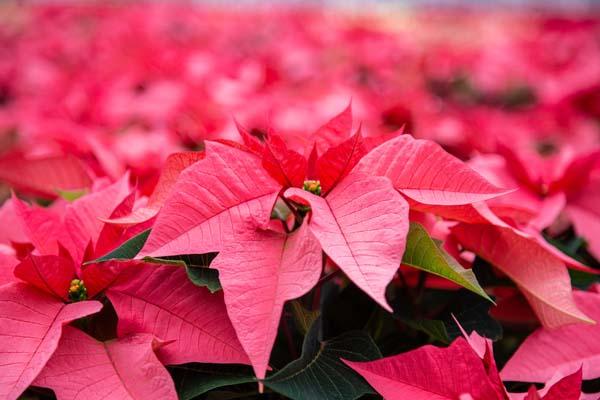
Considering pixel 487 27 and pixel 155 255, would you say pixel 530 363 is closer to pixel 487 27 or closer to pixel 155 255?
pixel 155 255

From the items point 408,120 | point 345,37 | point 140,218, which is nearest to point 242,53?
point 345,37

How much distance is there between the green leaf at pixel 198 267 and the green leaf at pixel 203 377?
0.08 m

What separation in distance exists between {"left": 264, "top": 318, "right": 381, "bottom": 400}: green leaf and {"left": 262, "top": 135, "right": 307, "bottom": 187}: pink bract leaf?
5.2 inches

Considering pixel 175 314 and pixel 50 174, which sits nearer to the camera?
pixel 175 314

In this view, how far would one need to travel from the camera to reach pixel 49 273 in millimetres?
614

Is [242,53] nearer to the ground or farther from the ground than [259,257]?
nearer to the ground

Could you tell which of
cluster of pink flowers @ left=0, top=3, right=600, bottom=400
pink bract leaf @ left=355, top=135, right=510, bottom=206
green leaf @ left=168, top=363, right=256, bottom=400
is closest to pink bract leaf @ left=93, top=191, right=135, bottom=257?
cluster of pink flowers @ left=0, top=3, right=600, bottom=400

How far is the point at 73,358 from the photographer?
0.58m

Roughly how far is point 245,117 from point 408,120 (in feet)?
1.23

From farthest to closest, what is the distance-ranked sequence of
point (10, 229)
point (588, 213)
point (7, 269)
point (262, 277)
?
1. point (588, 213)
2. point (10, 229)
3. point (7, 269)
4. point (262, 277)

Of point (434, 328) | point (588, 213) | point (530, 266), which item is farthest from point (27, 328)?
point (588, 213)

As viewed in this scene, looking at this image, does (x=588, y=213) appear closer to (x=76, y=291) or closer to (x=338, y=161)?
(x=338, y=161)

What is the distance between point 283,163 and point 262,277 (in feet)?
0.40

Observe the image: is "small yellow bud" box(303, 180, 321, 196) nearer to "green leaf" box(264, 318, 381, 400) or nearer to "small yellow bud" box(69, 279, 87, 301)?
"green leaf" box(264, 318, 381, 400)
